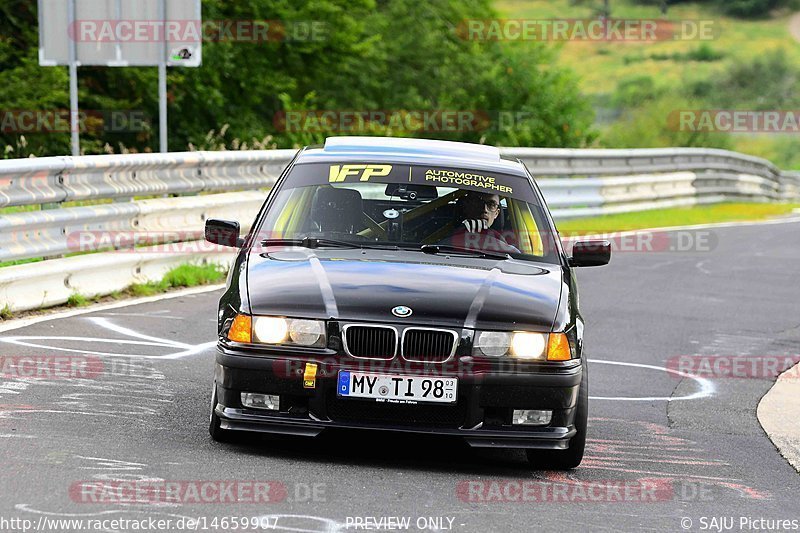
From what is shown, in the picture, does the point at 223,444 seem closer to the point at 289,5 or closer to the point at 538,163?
the point at 538,163

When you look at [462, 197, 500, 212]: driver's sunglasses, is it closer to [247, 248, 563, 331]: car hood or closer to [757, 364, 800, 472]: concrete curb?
[247, 248, 563, 331]: car hood

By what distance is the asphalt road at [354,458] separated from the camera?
542 cm

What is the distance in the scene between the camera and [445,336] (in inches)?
243

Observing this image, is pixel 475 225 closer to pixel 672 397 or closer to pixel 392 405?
pixel 392 405

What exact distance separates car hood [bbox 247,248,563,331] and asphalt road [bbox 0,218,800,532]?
67cm

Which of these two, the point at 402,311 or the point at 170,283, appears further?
the point at 170,283

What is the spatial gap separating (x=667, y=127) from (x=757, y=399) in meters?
42.7

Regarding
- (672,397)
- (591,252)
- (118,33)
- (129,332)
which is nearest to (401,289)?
(591,252)

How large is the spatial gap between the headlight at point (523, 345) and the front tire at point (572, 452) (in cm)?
26

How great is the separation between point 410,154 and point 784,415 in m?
2.71

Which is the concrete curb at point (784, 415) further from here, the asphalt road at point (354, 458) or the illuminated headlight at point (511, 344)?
the illuminated headlight at point (511, 344)

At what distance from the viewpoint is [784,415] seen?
8.45 metres

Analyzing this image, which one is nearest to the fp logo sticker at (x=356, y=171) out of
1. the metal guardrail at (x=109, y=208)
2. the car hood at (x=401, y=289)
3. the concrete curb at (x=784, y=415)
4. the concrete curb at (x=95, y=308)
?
the car hood at (x=401, y=289)

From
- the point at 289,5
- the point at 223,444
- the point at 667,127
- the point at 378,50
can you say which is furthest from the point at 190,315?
the point at 667,127
